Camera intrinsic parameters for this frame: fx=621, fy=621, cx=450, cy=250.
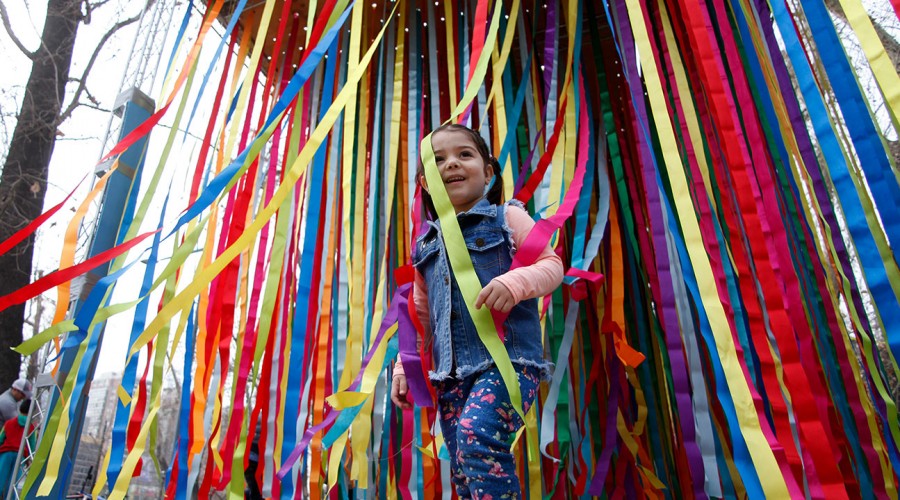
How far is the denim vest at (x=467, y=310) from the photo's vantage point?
4.06 feet

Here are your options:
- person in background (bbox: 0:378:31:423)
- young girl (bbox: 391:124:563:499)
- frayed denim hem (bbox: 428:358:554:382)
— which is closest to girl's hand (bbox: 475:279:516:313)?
young girl (bbox: 391:124:563:499)

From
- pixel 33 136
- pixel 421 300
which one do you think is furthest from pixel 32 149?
pixel 421 300

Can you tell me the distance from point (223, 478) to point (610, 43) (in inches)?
82.3

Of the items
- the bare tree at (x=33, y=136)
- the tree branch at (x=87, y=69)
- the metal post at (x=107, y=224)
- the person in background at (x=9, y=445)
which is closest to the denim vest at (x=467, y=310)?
the metal post at (x=107, y=224)

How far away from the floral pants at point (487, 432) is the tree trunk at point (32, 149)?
4.99 m

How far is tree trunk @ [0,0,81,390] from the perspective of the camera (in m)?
5.06

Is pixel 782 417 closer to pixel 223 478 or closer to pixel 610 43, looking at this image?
pixel 223 478

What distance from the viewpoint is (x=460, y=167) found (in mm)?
1414

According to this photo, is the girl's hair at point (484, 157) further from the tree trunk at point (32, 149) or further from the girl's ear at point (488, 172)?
the tree trunk at point (32, 149)

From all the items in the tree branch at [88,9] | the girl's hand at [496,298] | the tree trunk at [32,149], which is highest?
the tree branch at [88,9]

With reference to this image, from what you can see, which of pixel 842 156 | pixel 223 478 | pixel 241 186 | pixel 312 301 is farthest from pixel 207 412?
pixel 842 156

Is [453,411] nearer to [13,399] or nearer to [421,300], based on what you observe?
[421,300]

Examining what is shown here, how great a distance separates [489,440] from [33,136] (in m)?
6.20

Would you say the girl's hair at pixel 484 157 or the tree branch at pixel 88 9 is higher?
the tree branch at pixel 88 9
